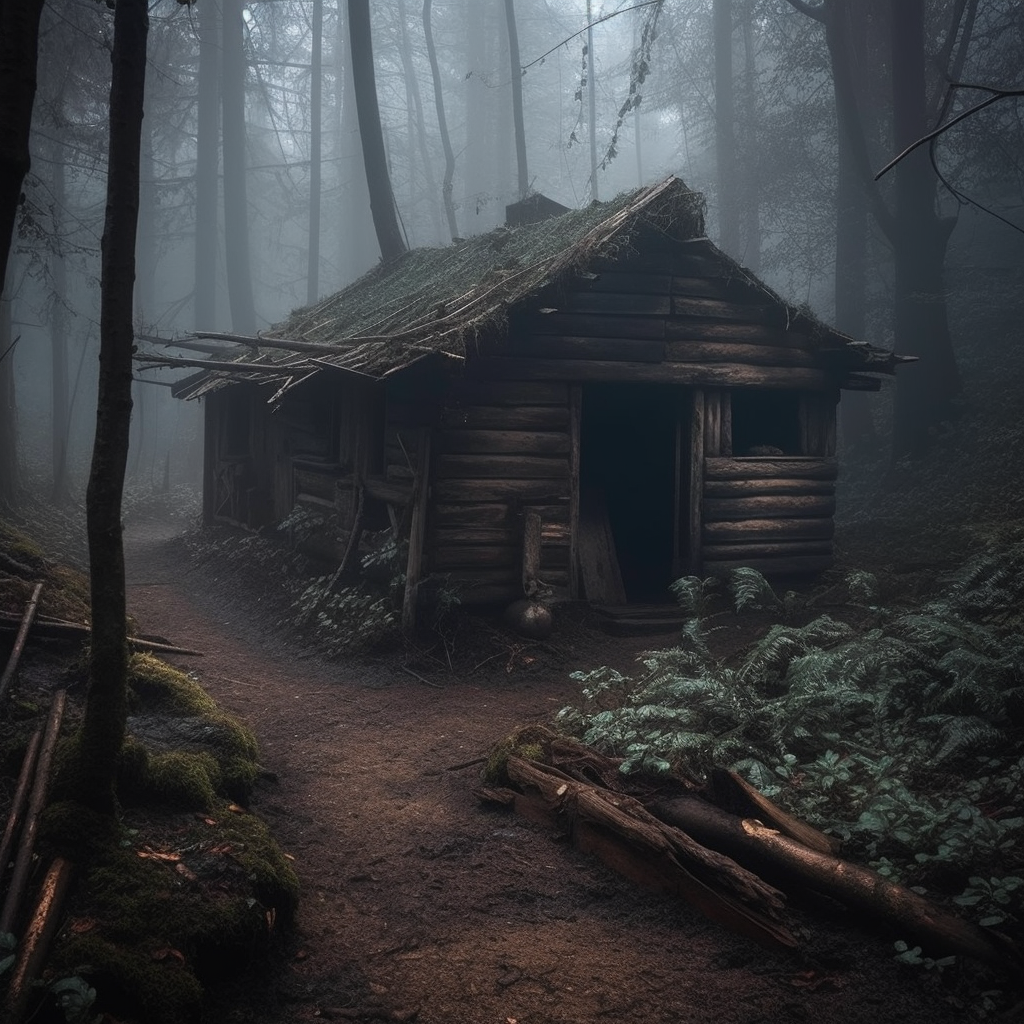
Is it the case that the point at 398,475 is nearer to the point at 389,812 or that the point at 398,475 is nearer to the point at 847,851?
the point at 389,812

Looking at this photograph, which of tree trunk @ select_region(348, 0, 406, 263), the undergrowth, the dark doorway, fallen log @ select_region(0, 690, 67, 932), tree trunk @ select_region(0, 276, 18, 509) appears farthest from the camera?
tree trunk @ select_region(348, 0, 406, 263)

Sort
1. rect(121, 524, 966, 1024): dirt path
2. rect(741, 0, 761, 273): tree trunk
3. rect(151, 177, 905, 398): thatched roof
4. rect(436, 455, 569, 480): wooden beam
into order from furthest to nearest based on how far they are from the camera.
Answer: rect(741, 0, 761, 273): tree trunk, rect(436, 455, 569, 480): wooden beam, rect(151, 177, 905, 398): thatched roof, rect(121, 524, 966, 1024): dirt path

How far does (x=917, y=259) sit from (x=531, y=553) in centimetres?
1033

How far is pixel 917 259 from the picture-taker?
49.0ft

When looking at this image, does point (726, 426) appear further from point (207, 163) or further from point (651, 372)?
point (207, 163)

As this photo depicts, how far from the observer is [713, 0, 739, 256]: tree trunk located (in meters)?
25.5

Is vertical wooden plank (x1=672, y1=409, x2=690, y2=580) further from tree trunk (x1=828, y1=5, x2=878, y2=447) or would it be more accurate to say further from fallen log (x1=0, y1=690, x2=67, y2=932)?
tree trunk (x1=828, y1=5, x2=878, y2=447)

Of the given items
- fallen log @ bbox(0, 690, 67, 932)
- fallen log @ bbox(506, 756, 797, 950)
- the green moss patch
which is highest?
fallen log @ bbox(0, 690, 67, 932)

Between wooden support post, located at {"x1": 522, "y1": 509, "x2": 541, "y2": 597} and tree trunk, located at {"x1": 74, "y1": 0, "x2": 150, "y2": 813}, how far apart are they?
6.07 metres

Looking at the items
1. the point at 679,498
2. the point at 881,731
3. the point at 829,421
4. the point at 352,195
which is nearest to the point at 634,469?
the point at 679,498

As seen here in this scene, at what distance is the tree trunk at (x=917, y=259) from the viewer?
14.6 meters

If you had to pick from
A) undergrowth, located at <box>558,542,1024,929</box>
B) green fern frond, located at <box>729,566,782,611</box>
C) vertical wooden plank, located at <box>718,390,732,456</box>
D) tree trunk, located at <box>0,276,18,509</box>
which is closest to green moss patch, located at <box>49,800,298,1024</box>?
undergrowth, located at <box>558,542,1024,929</box>

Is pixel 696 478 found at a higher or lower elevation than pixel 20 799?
higher

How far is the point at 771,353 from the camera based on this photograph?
10742 millimetres
